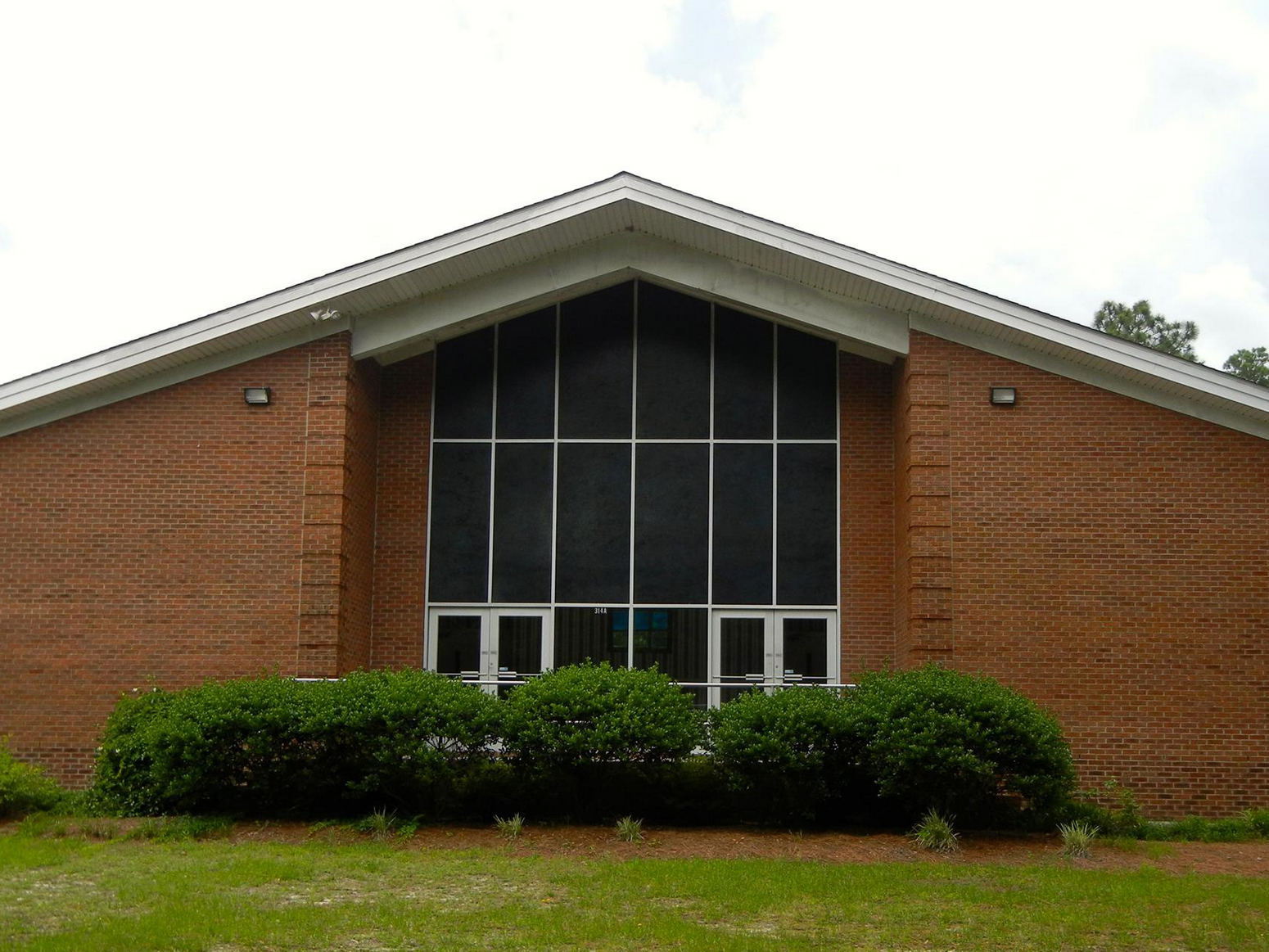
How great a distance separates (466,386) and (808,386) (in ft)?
16.4

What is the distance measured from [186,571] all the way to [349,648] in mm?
2391

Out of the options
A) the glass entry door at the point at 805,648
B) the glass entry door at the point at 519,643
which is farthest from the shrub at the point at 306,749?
the glass entry door at the point at 805,648

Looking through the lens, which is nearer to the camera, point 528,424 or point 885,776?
point 885,776

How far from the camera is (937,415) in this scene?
18469 millimetres

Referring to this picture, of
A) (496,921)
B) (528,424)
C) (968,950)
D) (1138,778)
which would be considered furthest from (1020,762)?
(528,424)

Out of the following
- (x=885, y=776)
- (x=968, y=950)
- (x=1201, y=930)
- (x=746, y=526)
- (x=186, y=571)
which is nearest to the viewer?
(x=968, y=950)

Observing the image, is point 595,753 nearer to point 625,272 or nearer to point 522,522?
point 522,522

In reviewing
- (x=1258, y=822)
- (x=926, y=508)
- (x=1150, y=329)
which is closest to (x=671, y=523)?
(x=926, y=508)

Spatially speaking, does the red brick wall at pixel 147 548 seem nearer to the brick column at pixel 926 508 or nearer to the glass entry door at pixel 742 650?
the glass entry door at pixel 742 650

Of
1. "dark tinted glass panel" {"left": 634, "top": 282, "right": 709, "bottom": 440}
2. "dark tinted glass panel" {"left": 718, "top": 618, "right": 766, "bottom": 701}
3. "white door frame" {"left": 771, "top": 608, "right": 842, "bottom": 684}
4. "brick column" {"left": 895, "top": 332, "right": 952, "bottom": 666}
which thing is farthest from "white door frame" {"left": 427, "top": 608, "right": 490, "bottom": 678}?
"brick column" {"left": 895, "top": 332, "right": 952, "bottom": 666}

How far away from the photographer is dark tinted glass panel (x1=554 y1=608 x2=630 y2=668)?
19781 mm

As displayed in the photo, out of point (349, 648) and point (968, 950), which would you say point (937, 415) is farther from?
point (968, 950)

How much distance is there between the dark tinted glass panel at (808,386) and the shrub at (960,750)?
5493 millimetres

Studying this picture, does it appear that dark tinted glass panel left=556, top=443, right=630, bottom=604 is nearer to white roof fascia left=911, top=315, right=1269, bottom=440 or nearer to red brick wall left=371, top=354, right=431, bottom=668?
red brick wall left=371, top=354, right=431, bottom=668
